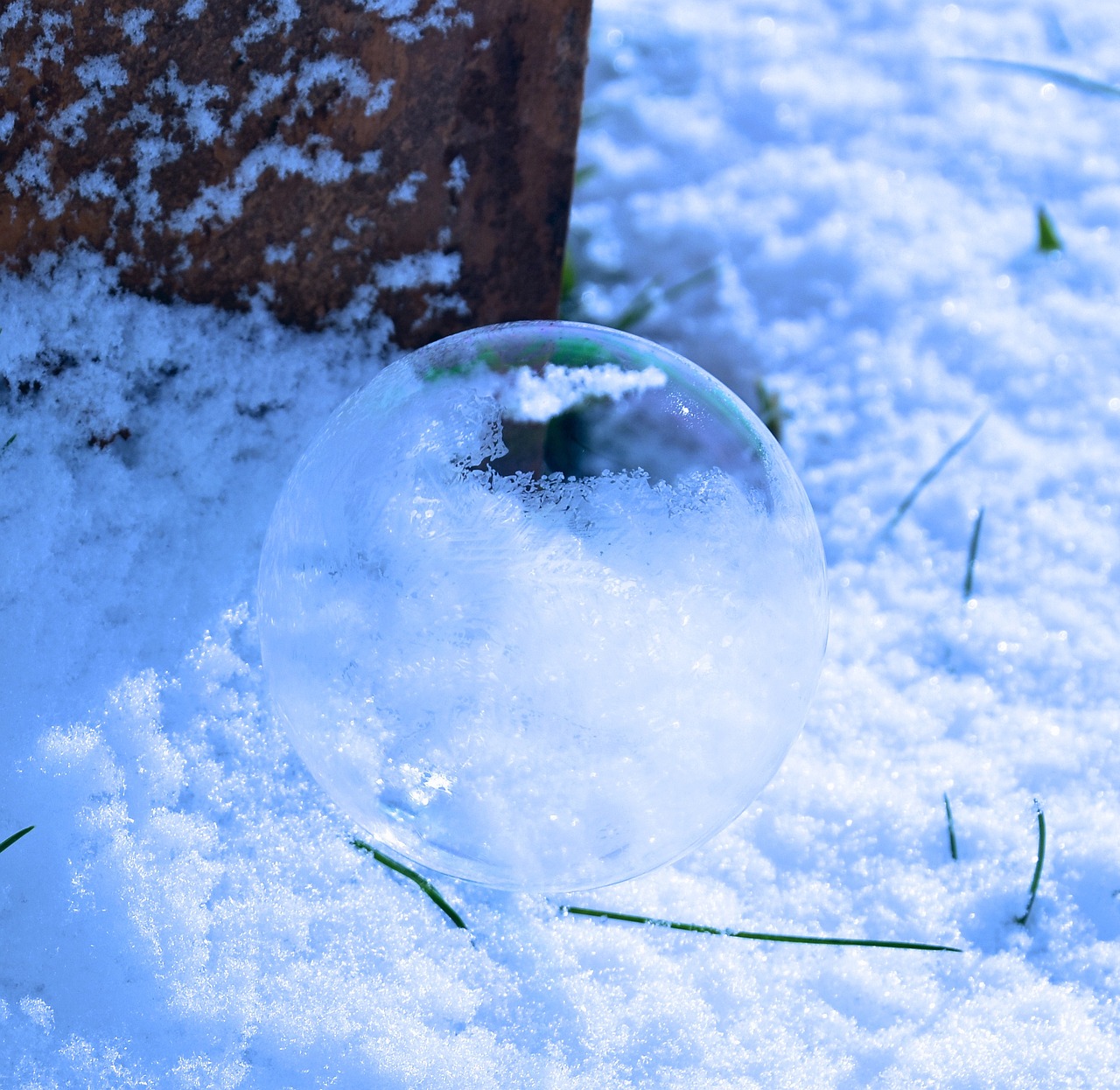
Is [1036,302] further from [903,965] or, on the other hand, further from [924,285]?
[903,965]

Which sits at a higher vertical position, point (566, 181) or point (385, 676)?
point (566, 181)

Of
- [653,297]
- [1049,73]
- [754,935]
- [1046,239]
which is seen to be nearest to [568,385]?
[754,935]

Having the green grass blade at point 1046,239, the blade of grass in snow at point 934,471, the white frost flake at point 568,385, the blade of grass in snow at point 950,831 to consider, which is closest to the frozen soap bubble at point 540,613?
the white frost flake at point 568,385

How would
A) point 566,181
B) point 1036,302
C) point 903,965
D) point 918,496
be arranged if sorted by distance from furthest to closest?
point 1036,302
point 918,496
point 566,181
point 903,965

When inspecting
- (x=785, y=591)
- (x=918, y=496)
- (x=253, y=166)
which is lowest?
(x=918, y=496)

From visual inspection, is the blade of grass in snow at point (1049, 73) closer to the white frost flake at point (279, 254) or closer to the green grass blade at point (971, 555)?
the green grass blade at point (971, 555)

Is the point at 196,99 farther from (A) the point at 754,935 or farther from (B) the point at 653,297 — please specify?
(A) the point at 754,935

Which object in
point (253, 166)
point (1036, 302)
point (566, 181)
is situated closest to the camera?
point (253, 166)

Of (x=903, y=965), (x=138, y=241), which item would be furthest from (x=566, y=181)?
(x=903, y=965)
